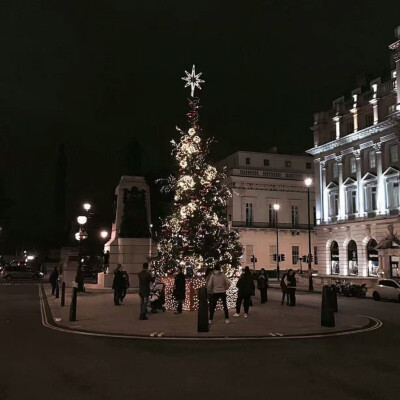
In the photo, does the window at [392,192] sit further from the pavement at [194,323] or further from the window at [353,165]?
the pavement at [194,323]

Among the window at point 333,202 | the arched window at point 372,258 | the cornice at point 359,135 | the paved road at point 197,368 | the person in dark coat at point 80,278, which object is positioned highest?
the cornice at point 359,135

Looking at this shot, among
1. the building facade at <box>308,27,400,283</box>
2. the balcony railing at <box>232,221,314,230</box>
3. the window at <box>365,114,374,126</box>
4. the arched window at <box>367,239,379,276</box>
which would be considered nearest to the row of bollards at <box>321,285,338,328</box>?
the building facade at <box>308,27,400,283</box>

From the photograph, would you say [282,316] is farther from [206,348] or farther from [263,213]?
[263,213]

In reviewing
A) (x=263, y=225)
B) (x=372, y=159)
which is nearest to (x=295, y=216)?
(x=263, y=225)

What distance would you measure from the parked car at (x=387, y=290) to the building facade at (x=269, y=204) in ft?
139

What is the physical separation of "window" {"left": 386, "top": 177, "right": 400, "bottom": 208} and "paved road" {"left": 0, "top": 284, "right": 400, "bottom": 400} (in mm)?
37182

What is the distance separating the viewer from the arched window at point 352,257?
176 ft

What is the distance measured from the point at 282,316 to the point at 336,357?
25.6 ft

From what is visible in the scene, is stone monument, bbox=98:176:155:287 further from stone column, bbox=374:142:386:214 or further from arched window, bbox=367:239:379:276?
arched window, bbox=367:239:379:276

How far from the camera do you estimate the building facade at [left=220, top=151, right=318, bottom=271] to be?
242ft

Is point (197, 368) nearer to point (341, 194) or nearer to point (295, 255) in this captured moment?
point (341, 194)

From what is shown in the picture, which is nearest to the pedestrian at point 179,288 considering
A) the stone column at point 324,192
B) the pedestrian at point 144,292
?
the pedestrian at point 144,292

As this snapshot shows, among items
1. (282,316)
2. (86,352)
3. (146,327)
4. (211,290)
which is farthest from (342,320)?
(86,352)

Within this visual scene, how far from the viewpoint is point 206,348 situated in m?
11.5
